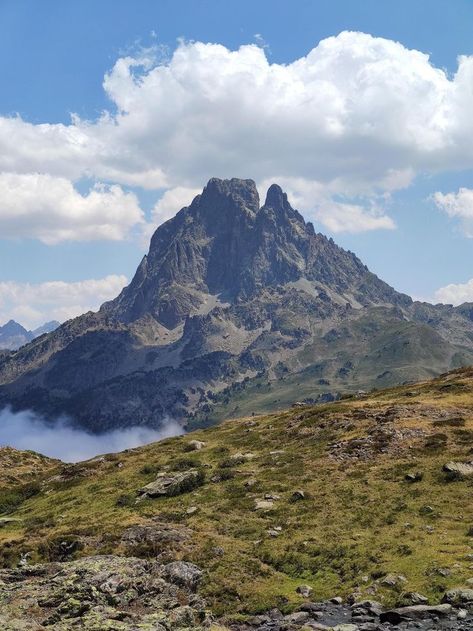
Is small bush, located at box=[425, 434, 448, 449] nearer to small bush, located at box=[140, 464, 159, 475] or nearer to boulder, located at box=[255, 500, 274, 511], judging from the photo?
boulder, located at box=[255, 500, 274, 511]

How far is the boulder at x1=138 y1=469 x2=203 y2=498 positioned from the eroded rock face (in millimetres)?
17936

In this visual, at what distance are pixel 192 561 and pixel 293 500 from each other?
42.9 feet

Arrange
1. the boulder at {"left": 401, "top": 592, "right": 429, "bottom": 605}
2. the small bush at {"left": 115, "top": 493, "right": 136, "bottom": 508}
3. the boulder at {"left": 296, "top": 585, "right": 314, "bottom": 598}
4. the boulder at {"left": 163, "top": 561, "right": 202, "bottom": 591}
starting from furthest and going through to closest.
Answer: the small bush at {"left": 115, "top": 493, "right": 136, "bottom": 508}, the boulder at {"left": 163, "top": 561, "right": 202, "bottom": 591}, the boulder at {"left": 296, "top": 585, "right": 314, "bottom": 598}, the boulder at {"left": 401, "top": 592, "right": 429, "bottom": 605}

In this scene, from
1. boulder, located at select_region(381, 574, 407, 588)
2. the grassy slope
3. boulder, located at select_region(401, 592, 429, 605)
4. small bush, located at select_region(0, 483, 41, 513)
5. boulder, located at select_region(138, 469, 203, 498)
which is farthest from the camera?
small bush, located at select_region(0, 483, 41, 513)

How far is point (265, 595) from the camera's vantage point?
31.4m

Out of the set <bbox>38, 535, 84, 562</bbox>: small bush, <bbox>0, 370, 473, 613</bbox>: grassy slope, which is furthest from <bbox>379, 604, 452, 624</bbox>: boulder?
<bbox>38, 535, 84, 562</bbox>: small bush

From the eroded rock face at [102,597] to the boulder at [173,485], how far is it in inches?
706

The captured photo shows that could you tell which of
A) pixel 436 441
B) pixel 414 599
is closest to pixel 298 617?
pixel 414 599

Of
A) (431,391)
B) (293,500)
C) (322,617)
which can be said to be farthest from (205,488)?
(431,391)

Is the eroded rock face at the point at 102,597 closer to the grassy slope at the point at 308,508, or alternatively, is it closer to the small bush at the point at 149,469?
the grassy slope at the point at 308,508

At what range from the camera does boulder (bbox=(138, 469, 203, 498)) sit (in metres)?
55.1

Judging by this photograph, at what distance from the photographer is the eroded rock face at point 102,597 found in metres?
26.8

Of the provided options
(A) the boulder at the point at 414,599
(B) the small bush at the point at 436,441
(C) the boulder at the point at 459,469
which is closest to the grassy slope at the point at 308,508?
(B) the small bush at the point at 436,441

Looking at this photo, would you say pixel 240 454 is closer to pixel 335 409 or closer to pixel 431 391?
pixel 335 409
